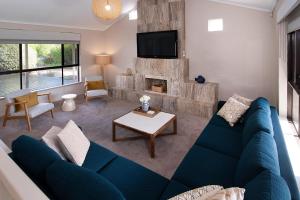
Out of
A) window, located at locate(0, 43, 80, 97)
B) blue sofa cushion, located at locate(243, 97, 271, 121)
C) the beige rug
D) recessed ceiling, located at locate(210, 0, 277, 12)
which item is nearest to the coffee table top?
the beige rug

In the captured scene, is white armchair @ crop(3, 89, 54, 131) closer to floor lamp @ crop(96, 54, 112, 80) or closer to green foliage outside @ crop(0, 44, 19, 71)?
green foliage outside @ crop(0, 44, 19, 71)

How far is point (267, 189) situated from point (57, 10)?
5.22 metres

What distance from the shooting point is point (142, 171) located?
6.30ft

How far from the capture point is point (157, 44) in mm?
5395

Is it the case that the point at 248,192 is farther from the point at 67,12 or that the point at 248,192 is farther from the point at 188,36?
the point at 67,12

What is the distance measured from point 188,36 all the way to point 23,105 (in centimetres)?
407

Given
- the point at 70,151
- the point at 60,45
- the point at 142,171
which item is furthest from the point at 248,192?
the point at 60,45

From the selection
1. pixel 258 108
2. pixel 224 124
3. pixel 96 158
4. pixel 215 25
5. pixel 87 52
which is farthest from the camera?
pixel 87 52

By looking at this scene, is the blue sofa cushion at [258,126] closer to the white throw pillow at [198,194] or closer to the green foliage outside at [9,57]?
the white throw pillow at [198,194]

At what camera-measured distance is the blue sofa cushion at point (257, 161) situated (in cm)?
140

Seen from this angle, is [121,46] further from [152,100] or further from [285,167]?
[285,167]

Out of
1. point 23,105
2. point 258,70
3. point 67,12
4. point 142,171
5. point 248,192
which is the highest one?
point 67,12

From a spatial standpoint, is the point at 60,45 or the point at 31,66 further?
the point at 60,45

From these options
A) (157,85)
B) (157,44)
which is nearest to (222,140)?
(157,85)
